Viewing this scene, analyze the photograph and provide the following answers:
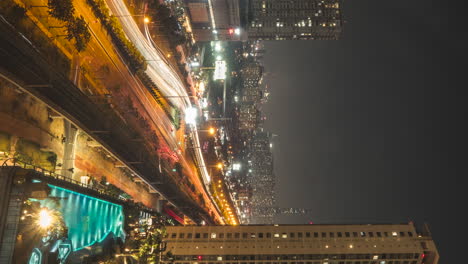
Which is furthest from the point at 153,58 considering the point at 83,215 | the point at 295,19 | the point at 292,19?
the point at 295,19

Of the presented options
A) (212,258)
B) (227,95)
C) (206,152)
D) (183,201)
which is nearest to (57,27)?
(183,201)

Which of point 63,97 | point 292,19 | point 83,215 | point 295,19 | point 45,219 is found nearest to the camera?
point 45,219

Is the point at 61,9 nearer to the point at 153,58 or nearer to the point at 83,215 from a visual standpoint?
the point at 83,215

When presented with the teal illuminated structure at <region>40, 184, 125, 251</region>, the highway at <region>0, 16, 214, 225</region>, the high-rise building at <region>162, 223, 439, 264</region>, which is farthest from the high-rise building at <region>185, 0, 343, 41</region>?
the teal illuminated structure at <region>40, 184, 125, 251</region>

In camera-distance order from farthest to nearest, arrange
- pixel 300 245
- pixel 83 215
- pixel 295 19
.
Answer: pixel 295 19 < pixel 300 245 < pixel 83 215

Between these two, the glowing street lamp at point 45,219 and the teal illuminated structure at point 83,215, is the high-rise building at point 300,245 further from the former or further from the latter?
the glowing street lamp at point 45,219

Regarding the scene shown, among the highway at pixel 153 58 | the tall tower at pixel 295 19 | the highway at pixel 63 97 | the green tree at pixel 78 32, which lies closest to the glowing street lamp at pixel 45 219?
the highway at pixel 63 97
